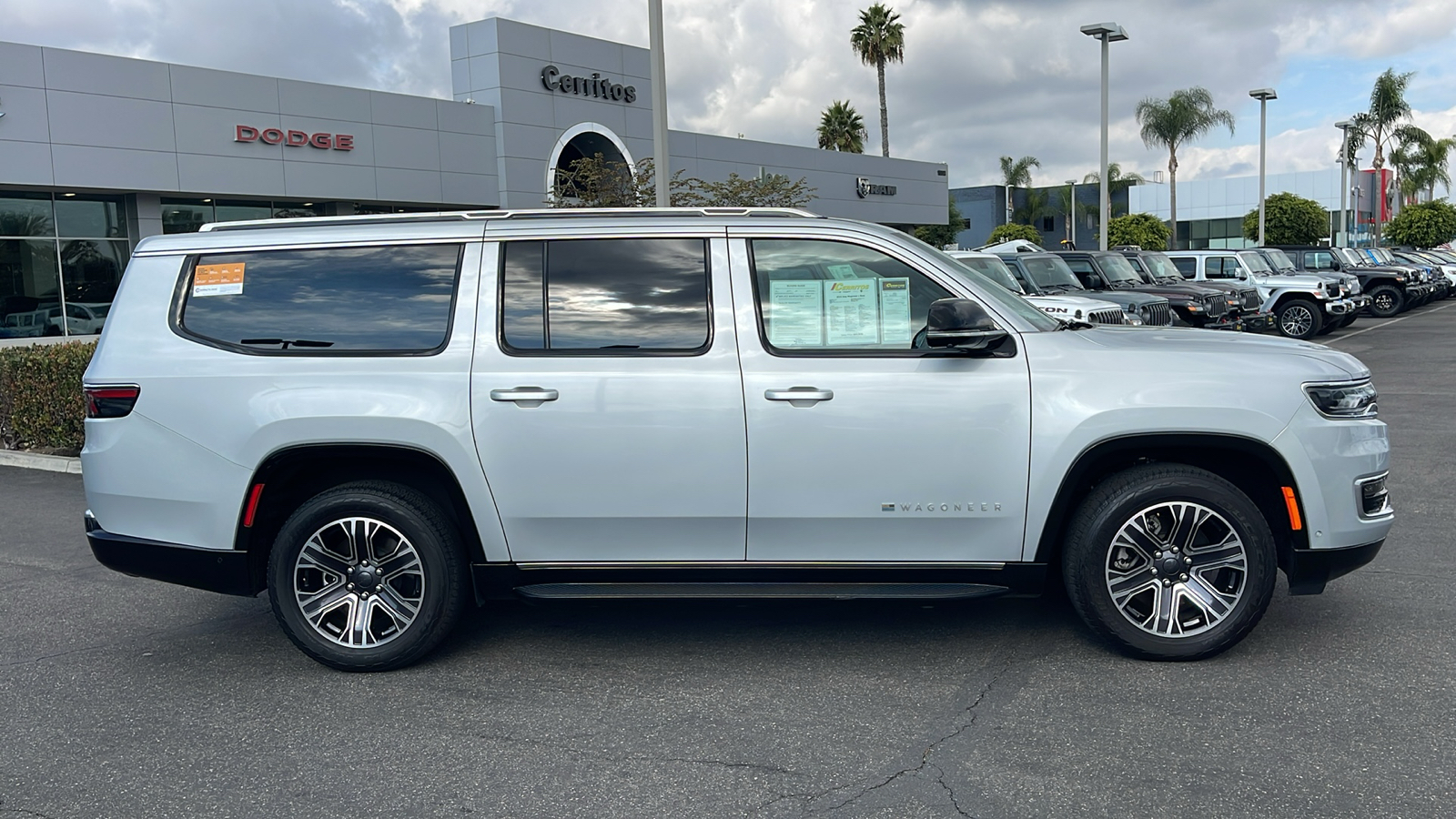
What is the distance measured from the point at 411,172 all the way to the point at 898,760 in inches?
1066

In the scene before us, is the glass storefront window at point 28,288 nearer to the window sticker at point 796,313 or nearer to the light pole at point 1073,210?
the window sticker at point 796,313

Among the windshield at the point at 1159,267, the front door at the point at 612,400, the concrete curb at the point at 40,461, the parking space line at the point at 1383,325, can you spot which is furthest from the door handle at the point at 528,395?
the parking space line at the point at 1383,325

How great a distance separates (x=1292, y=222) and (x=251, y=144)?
1899 inches

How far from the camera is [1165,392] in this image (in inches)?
181

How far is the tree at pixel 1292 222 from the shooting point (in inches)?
2174

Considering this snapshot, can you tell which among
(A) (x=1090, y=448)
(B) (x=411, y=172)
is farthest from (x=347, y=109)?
(A) (x=1090, y=448)

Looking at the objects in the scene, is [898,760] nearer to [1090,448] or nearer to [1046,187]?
[1090,448]

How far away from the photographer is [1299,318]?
22.9 meters

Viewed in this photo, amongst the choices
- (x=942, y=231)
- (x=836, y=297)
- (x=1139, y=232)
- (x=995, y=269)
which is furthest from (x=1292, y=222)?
(x=836, y=297)

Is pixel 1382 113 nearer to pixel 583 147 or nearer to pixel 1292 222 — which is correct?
pixel 1292 222

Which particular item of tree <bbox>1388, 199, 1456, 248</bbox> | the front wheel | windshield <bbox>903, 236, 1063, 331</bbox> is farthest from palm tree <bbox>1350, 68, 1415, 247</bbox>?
windshield <bbox>903, 236, 1063, 331</bbox>

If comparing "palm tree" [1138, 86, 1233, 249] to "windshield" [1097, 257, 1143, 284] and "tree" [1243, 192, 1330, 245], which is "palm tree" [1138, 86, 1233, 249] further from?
"windshield" [1097, 257, 1143, 284]

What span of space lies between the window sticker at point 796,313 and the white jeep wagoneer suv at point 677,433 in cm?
1

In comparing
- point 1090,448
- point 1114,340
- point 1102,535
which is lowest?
point 1102,535
